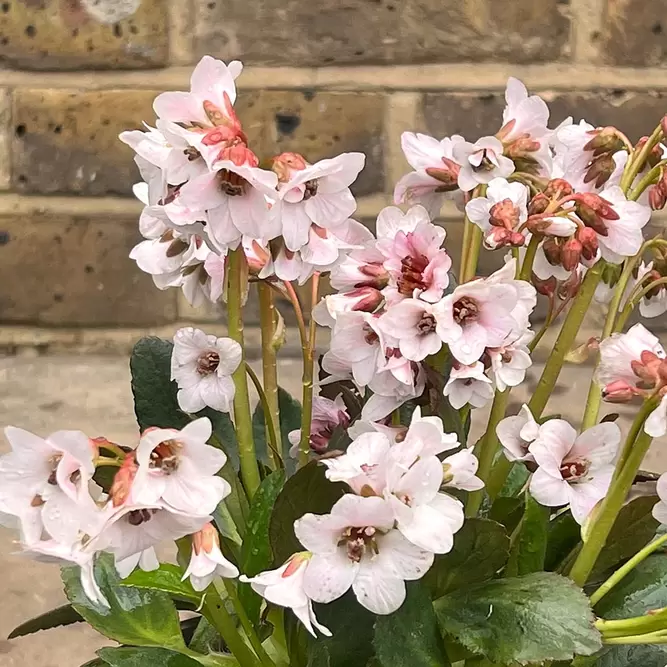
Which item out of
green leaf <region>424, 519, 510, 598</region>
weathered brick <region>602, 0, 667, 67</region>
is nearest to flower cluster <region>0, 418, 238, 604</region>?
green leaf <region>424, 519, 510, 598</region>

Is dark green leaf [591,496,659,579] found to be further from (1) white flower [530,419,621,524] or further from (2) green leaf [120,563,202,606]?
(2) green leaf [120,563,202,606]

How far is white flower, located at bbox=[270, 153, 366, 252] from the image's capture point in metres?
0.27

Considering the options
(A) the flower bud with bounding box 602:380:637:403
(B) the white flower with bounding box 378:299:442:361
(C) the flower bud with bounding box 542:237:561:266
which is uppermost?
(C) the flower bud with bounding box 542:237:561:266

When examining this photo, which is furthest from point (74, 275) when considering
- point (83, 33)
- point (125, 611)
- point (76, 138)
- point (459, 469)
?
point (459, 469)

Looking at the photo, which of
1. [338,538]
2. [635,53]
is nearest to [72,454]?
[338,538]

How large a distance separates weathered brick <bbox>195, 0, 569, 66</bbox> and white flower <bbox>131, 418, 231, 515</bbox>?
2.47 ft

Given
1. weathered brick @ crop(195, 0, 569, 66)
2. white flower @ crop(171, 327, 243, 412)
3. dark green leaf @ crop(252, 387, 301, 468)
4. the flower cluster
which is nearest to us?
the flower cluster

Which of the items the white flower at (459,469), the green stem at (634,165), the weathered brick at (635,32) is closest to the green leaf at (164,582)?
the white flower at (459,469)

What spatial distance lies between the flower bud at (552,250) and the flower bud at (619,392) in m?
0.07

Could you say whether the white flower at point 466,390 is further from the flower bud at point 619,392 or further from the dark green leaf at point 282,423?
the dark green leaf at point 282,423

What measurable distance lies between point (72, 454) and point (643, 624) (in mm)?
200

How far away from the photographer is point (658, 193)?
329mm

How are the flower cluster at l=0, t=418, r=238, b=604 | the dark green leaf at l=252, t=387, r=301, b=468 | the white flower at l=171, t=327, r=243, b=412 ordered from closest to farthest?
the flower cluster at l=0, t=418, r=238, b=604
the white flower at l=171, t=327, r=243, b=412
the dark green leaf at l=252, t=387, r=301, b=468

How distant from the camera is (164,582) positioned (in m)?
0.32
